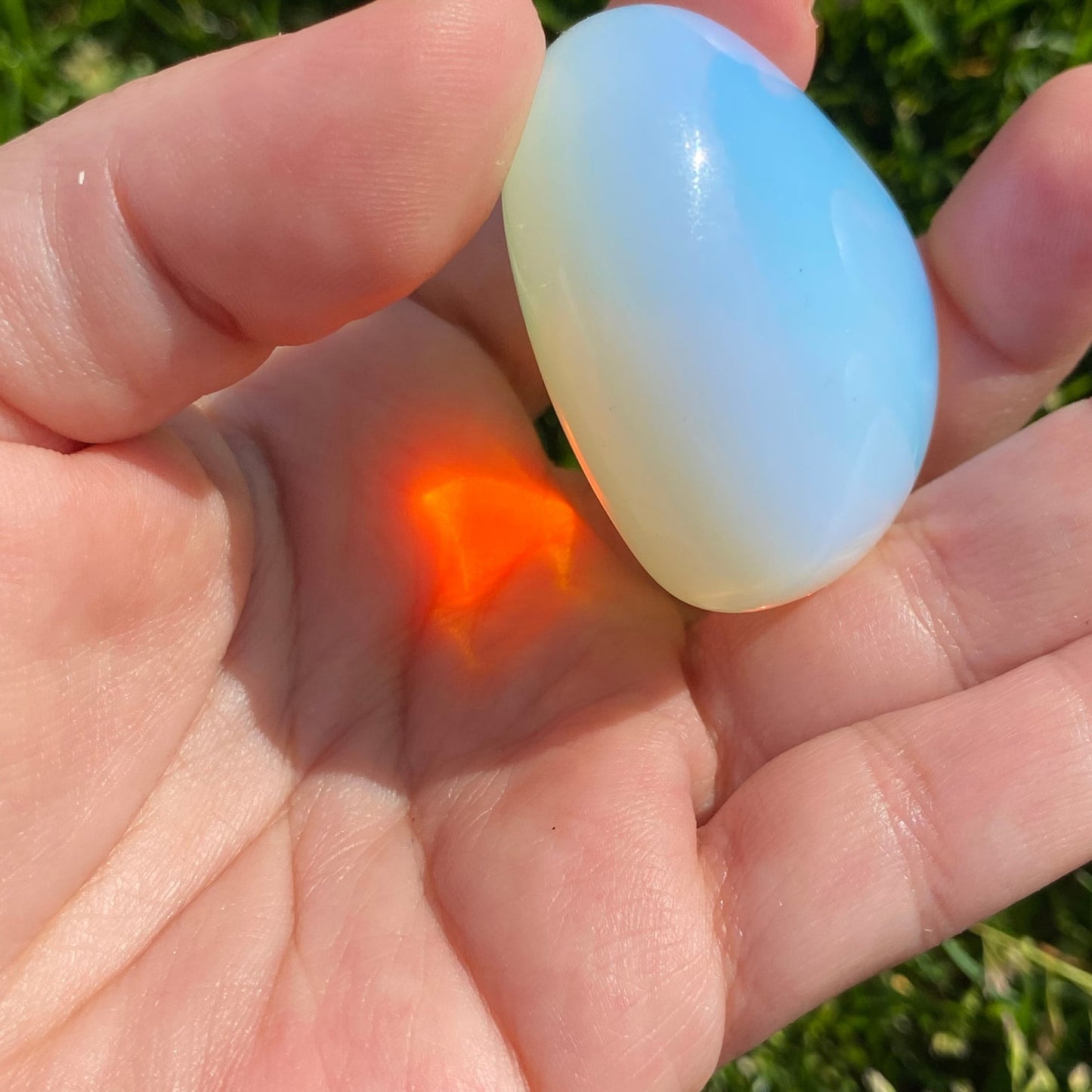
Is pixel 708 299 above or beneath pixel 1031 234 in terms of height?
above

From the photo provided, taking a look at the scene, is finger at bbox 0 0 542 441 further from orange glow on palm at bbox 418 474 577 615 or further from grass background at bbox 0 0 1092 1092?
grass background at bbox 0 0 1092 1092

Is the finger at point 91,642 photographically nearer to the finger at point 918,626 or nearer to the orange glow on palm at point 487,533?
the orange glow on palm at point 487,533

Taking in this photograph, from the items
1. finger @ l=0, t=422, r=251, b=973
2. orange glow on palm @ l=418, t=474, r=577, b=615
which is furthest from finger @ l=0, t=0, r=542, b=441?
orange glow on palm @ l=418, t=474, r=577, b=615

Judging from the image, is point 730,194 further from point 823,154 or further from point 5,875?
point 5,875

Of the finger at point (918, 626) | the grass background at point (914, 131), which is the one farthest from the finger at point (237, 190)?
the grass background at point (914, 131)

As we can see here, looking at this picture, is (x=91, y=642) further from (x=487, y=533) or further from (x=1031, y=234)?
(x=1031, y=234)

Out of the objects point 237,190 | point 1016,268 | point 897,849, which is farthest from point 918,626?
point 237,190

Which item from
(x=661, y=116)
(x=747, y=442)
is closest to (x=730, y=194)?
(x=661, y=116)

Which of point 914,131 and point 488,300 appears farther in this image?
point 914,131
